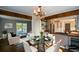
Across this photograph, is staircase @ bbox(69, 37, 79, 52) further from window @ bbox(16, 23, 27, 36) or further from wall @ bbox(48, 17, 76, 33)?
window @ bbox(16, 23, 27, 36)

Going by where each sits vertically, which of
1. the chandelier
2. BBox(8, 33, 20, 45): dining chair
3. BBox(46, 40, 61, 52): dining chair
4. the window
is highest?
the chandelier

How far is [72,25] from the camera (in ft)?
7.72

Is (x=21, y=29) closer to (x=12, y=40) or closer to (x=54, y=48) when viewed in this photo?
(x=12, y=40)

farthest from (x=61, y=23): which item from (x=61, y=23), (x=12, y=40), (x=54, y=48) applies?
(x=12, y=40)

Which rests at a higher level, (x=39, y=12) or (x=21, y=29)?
(x=39, y=12)

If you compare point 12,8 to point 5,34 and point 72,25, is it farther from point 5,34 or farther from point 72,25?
point 72,25

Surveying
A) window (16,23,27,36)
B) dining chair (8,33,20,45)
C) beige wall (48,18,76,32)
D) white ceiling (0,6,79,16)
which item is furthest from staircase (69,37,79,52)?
dining chair (8,33,20,45)

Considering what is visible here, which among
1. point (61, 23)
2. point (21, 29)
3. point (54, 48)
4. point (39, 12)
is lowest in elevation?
point (54, 48)

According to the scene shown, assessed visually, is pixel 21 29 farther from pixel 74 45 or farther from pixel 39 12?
pixel 74 45

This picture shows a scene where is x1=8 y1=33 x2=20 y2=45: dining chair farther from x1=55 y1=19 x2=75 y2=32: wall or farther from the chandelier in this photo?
x1=55 y1=19 x2=75 y2=32: wall

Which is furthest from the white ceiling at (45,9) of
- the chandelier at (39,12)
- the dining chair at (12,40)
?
the dining chair at (12,40)

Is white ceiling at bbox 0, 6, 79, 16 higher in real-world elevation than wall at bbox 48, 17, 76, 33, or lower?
higher

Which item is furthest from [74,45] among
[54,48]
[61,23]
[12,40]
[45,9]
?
[12,40]
